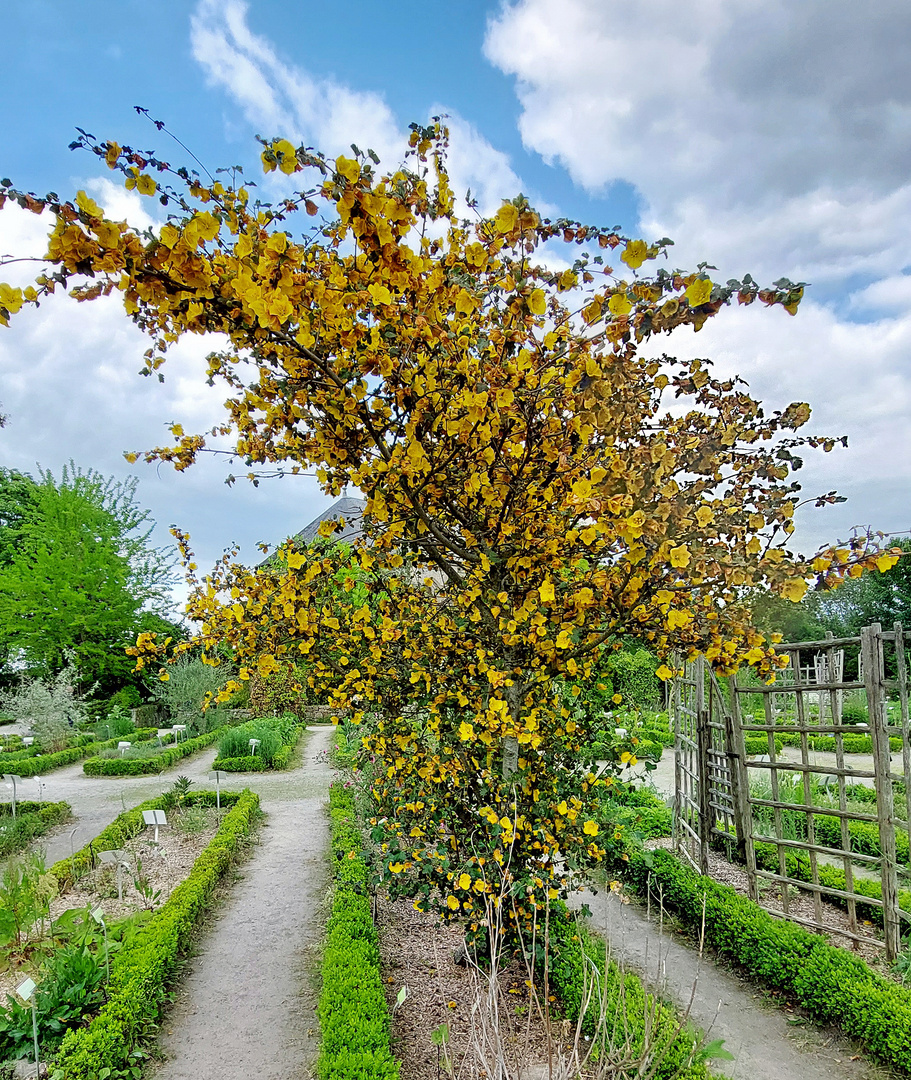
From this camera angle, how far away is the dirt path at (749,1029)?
3004mm

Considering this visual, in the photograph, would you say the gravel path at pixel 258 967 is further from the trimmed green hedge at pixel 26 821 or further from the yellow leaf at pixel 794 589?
the yellow leaf at pixel 794 589

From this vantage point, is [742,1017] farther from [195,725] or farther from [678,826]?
[195,725]

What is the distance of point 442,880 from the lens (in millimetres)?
3121

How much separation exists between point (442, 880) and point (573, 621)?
4.66 feet

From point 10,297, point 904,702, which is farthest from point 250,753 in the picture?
point 10,297

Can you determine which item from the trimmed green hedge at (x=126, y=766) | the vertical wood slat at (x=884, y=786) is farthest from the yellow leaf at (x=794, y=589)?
the trimmed green hedge at (x=126, y=766)

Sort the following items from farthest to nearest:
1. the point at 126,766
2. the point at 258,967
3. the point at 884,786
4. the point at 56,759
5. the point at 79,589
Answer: the point at 79,589 → the point at 56,759 → the point at 126,766 → the point at 258,967 → the point at 884,786

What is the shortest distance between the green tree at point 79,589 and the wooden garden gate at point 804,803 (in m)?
16.1

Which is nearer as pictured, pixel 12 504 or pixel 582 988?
pixel 582 988

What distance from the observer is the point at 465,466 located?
8.93ft

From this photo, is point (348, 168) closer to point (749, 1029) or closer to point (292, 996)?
point (292, 996)

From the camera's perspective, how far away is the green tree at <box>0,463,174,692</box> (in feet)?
57.2

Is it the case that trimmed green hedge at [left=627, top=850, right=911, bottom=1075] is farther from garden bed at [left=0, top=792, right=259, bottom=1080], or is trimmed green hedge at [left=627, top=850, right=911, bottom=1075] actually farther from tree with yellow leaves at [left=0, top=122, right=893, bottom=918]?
garden bed at [left=0, top=792, right=259, bottom=1080]

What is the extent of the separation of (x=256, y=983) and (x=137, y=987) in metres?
0.75
